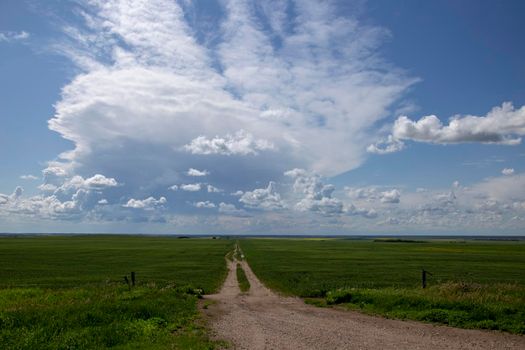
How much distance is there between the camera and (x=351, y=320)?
20.3 metres

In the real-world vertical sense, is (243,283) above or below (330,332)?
below

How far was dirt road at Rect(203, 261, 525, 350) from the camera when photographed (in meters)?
15.4

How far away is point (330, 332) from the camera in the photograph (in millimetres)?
17359

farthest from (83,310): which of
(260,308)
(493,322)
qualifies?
(493,322)

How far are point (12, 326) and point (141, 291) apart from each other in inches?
437

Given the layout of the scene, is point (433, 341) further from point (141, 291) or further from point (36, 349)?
point (141, 291)

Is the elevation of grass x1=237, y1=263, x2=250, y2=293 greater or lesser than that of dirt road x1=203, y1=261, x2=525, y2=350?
lesser

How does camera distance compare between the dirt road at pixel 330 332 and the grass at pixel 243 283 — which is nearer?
the dirt road at pixel 330 332

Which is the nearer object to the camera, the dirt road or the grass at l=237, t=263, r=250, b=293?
the dirt road

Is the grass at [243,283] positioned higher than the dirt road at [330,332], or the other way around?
Result: the dirt road at [330,332]

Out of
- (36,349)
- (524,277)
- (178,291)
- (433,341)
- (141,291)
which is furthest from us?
(524,277)

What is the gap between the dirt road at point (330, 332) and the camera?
1535 centimetres

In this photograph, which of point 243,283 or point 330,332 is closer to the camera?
point 330,332

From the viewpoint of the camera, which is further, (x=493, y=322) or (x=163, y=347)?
(x=493, y=322)
